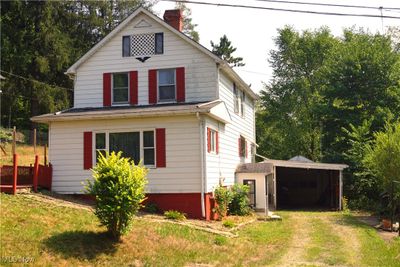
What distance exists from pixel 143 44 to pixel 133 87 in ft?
6.85

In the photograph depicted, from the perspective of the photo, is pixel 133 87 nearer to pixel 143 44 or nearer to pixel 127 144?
pixel 143 44

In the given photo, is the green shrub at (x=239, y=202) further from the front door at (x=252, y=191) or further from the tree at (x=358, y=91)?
the tree at (x=358, y=91)

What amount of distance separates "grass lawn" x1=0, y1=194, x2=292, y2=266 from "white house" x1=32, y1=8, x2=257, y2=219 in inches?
146

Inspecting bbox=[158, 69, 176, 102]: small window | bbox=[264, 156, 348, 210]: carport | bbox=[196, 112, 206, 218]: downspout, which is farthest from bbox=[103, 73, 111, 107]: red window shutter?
bbox=[264, 156, 348, 210]: carport

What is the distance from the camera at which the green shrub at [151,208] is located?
19.3 m

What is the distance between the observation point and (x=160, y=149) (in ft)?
65.0

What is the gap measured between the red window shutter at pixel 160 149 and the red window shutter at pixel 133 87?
368 centimetres

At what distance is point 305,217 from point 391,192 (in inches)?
172

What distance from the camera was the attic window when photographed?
22.8 metres

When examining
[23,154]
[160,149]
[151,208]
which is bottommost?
[151,208]

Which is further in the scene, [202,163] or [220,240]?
[202,163]

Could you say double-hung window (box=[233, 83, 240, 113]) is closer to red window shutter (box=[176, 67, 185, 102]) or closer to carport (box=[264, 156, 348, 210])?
red window shutter (box=[176, 67, 185, 102])

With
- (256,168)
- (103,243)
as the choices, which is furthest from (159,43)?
(103,243)

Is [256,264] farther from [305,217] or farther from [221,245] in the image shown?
[305,217]
